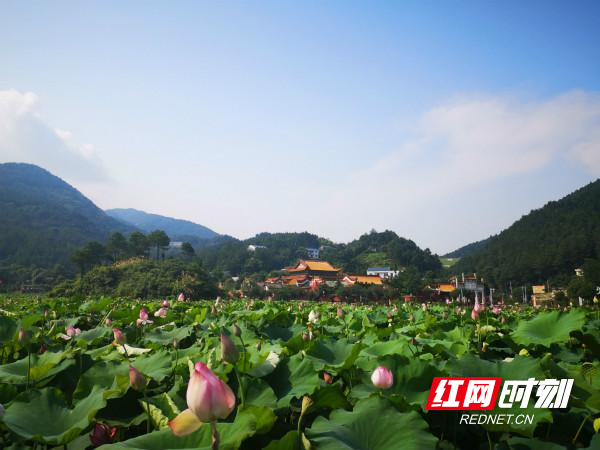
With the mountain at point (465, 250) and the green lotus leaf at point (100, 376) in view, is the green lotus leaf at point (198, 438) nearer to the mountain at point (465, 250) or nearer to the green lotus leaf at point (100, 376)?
the green lotus leaf at point (100, 376)

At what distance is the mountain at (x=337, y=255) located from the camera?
262 ft

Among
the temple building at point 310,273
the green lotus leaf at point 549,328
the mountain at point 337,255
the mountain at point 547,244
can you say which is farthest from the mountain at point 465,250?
the green lotus leaf at point 549,328

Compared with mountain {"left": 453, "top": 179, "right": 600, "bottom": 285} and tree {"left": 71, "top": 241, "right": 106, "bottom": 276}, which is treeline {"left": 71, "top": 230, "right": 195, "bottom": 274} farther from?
mountain {"left": 453, "top": 179, "right": 600, "bottom": 285}

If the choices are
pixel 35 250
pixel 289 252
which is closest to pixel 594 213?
pixel 289 252

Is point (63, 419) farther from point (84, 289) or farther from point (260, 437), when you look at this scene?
point (84, 289)

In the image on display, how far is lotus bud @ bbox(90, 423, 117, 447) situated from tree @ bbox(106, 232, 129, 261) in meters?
49.2

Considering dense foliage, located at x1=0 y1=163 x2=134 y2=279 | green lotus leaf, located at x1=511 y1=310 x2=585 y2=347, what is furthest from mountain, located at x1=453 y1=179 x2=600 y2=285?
dense foliage, located at x1=0 y1=163 x2=134 y2=279

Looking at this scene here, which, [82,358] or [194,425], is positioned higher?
[194,425]

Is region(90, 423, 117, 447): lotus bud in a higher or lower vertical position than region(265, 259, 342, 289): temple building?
higher

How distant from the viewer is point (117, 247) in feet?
152

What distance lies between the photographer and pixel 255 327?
2.71 m

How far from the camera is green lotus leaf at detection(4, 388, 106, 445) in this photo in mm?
1061

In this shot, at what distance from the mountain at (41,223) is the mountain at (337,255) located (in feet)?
88.4

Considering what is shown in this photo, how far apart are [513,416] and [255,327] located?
6.06 ft
